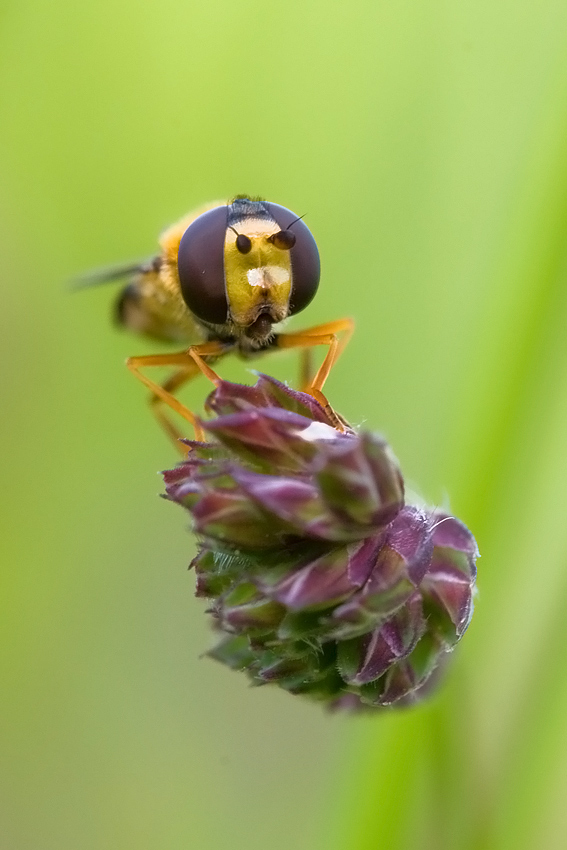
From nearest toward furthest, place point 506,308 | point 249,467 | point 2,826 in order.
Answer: point 249,467 < point 506,308 < point 2,826

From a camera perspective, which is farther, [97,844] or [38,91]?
[38,91]

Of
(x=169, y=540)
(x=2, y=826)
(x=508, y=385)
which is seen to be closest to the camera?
(x=508, y=385)

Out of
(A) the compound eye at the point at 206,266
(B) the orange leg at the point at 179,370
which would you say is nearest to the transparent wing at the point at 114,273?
(B) the orange leg at the point at 179,370

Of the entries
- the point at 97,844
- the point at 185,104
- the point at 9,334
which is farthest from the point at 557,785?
the point at 185,104

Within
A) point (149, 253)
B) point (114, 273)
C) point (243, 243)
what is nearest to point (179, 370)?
point (114, 273)

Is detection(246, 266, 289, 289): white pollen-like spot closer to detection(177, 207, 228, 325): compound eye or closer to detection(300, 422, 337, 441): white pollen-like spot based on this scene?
detection(177, 207, 228, 325): compound eye

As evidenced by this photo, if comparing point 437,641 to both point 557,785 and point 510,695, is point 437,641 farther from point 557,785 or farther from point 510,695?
point 557,785

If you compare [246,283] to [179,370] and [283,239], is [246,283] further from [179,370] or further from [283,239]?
[179,370]
